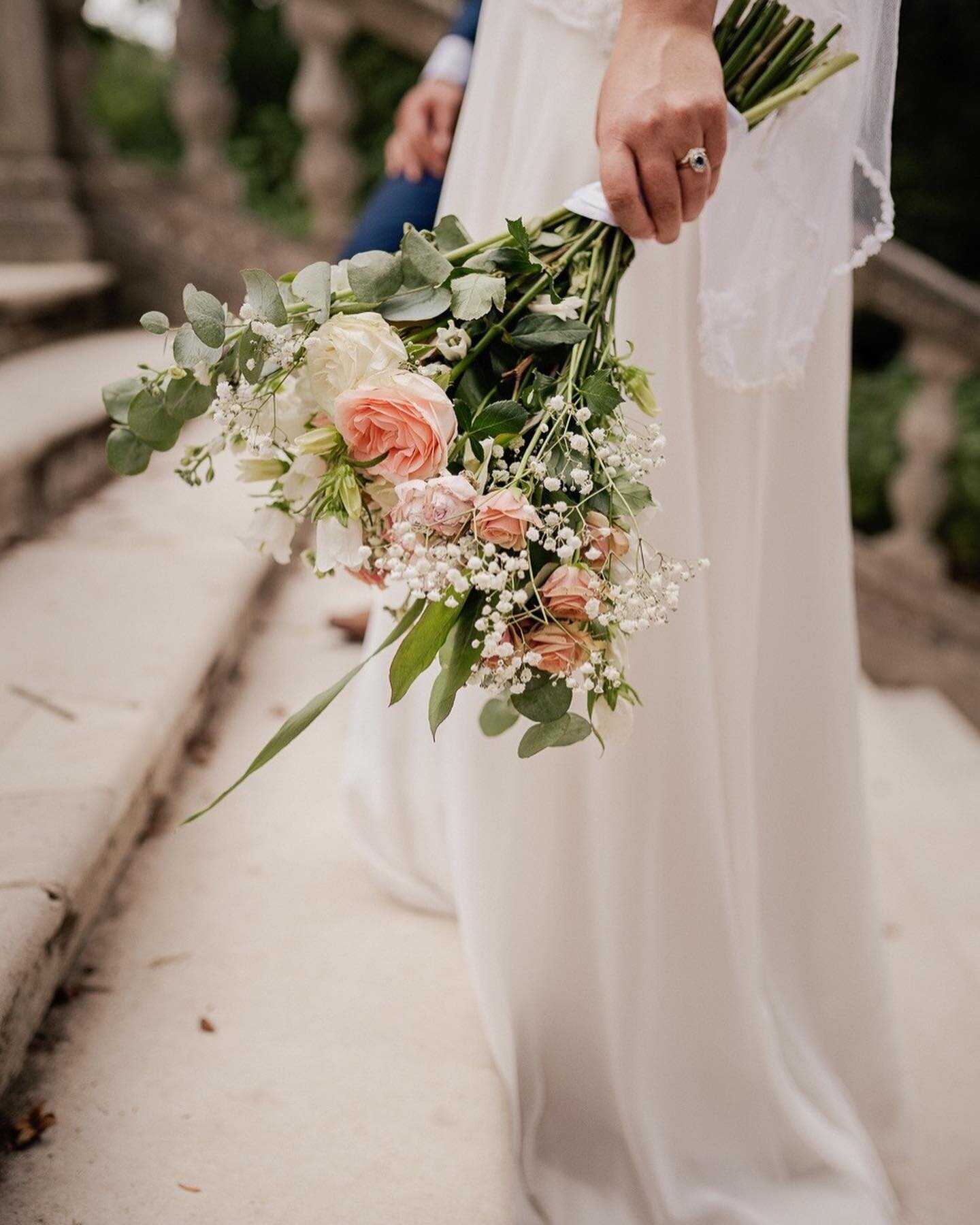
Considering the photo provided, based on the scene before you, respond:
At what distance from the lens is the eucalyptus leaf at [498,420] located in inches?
30.3

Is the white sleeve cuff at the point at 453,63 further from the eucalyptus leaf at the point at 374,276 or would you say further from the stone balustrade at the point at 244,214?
the stone balustrade at the point at 244,214

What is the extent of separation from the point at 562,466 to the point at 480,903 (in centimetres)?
64

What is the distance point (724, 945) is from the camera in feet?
3.92

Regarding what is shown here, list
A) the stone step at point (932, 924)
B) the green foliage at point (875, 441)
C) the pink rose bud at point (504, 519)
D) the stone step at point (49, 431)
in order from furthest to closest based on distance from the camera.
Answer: the green foliage at point (875, 441) → the stone step at point (49, 431) → the stone step at point (932, 924) → the pink rose bud at point (504, 519)

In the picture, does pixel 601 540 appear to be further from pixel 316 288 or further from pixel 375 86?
pixel 375 86

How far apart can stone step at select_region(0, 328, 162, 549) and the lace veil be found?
53.8 inches

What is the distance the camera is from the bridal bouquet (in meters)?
0.71

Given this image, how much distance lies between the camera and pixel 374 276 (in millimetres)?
808

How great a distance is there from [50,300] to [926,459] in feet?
8.15

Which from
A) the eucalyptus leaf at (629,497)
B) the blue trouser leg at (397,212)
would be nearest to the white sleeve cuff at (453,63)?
the blue trouser leg at (397,212)

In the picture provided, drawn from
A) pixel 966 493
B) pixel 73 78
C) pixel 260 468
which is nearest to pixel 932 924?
pixel 260 468

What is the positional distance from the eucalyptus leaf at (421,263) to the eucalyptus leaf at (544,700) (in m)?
0.34

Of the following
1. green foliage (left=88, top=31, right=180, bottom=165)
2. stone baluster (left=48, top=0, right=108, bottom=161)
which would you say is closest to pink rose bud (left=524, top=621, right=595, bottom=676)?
stone baluster (left=48, top=0, right=108, bottom=161)

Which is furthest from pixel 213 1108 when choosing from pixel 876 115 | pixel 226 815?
pixel 876 115
